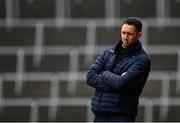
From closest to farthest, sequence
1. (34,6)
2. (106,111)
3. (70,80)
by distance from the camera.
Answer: (106,111)
(70,80)
(34,6)

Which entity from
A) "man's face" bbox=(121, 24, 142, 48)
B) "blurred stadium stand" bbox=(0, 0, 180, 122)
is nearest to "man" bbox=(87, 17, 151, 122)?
"man's face" bbox=(121, 24, 142, 48)

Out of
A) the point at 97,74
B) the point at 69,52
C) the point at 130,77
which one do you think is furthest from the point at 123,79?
the point at 69,52

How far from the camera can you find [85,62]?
876cm

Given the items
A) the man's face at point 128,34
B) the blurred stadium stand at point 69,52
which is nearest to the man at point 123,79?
the man's face at point 128,34

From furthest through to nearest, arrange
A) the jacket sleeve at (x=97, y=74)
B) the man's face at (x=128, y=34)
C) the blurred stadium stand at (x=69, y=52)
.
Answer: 1. the blurred stadium stand at (x=69, y=52)
2. the jacket sleeve at (x=97, y=74)
3. the man's face at (x=128, y=34)

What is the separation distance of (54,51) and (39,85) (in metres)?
0.53

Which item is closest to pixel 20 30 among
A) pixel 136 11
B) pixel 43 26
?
pixel 43 26

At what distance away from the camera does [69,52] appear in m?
8.83

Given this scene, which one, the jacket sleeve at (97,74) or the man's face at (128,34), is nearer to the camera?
the man's face at (128,34)

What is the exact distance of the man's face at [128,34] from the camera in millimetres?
4180

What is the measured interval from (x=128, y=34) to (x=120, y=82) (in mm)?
299

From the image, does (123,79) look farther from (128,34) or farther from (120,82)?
(128,34)

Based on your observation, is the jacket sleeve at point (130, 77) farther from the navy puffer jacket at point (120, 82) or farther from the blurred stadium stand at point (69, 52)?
the blurred stadium stand at point (69, 52)

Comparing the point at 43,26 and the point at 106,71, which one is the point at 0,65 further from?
the point at 106,71
